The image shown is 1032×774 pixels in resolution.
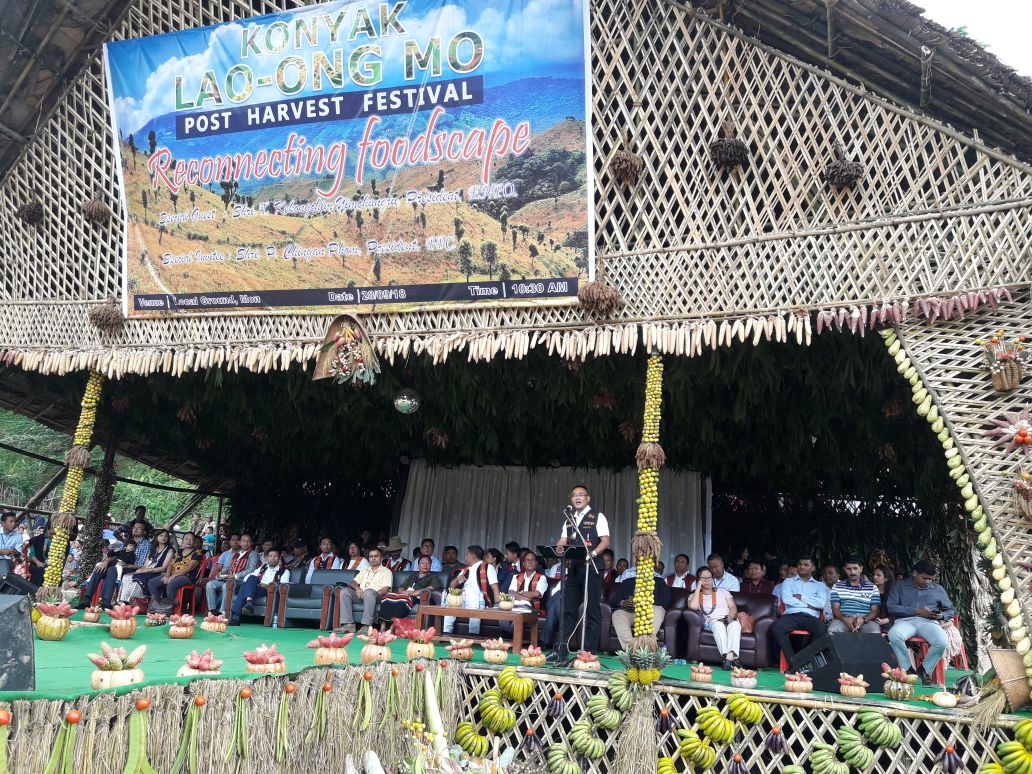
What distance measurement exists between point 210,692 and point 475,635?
15.6 ft

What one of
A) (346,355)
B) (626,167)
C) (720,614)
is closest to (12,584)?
(346,355)

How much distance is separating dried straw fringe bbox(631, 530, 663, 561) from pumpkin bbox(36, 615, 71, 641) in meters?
4.15

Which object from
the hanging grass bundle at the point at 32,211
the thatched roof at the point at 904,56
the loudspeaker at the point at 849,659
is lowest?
the loudspeaker at the point at 849,659

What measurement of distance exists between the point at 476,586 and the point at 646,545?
8.25 feet

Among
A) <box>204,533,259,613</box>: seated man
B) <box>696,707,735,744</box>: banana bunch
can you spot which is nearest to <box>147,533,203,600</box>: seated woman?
<box>204,533,259,613</box>: seated man

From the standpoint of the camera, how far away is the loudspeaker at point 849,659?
18.7ft

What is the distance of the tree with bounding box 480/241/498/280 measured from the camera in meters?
7.16

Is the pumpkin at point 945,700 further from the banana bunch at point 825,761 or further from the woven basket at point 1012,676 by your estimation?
the banana bunch at point 825,761

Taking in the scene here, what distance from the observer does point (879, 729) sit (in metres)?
5.11

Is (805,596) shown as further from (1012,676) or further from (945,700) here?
(1012,676)

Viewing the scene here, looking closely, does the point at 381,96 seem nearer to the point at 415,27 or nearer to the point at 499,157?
the point at 415,27

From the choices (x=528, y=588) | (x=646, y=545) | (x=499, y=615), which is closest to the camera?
(x=646, y=545)

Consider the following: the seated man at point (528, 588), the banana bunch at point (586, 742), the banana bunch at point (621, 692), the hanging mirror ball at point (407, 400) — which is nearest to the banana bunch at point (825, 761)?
the banana bunch at point (621, 692)

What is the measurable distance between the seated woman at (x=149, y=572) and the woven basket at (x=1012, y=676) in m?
8.08
